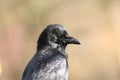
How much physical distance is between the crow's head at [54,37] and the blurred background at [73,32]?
260 inches

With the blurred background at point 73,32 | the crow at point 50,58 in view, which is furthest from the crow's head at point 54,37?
the blurred background at point 73,32

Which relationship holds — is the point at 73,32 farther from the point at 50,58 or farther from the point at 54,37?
the point at 50,58

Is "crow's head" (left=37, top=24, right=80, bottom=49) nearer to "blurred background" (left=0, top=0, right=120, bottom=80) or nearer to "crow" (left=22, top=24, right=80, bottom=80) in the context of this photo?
"crow" (left=22, top=24, right=80, bottom=80)

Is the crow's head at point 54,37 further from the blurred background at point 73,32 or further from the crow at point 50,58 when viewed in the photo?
the blurred background at point 73,32

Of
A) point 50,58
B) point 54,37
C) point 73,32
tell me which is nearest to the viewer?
point 50,58

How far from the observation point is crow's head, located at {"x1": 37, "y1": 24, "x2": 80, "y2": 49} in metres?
18.0

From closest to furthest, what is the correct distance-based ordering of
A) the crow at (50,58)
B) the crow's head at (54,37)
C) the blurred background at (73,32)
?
the crow at (50,58)
the crow's head at (54,37)
the blurred background at (73,32)

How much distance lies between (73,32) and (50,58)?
9863 millimetres

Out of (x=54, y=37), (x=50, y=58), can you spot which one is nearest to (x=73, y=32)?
(x=54, y=37)

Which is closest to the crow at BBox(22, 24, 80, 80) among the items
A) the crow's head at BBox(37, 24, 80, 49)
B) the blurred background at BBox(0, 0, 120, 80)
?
the crow's head at BBox(37, 24, 80, 49)

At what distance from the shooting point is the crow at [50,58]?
1756cm

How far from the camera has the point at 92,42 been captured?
91.9 ft

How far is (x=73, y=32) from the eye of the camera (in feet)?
91.1

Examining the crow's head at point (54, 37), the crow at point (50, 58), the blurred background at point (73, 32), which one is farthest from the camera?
the blurred background at point (73, 32)
